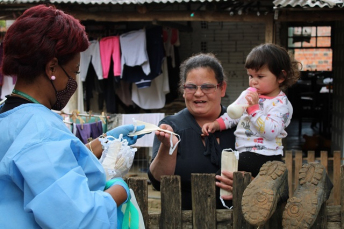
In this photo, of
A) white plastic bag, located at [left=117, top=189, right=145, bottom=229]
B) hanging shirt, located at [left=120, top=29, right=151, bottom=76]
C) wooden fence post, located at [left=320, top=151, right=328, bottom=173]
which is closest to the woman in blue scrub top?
white plastic bag, located at [left=117, top=189, right=145, bottom=229]

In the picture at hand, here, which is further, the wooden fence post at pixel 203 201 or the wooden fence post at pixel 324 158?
the wooden fence post at pixel 324 158

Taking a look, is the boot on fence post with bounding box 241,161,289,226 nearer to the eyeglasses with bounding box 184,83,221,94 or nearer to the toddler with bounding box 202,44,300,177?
the toddler with bounding box 202,44,300,177

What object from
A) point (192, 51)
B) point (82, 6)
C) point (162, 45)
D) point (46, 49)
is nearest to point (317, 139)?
point (192, 51)

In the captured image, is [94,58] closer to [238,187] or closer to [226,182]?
[226,182]

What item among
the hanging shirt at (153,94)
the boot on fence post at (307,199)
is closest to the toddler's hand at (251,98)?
the boot on fence post at (307,199)

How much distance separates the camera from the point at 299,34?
13336 millimetres

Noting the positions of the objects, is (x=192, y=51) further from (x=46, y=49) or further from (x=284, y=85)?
(x=46, y=49)

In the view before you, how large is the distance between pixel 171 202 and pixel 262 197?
762 mm

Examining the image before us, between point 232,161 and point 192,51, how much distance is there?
285 inches

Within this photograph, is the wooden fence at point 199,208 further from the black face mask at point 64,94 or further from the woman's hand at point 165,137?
the black face mask at point 64,94

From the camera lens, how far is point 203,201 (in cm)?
258

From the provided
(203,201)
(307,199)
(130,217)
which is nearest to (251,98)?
(203,201)

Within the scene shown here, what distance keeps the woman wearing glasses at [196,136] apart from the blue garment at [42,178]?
3.43 feet

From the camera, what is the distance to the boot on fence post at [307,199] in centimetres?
192
